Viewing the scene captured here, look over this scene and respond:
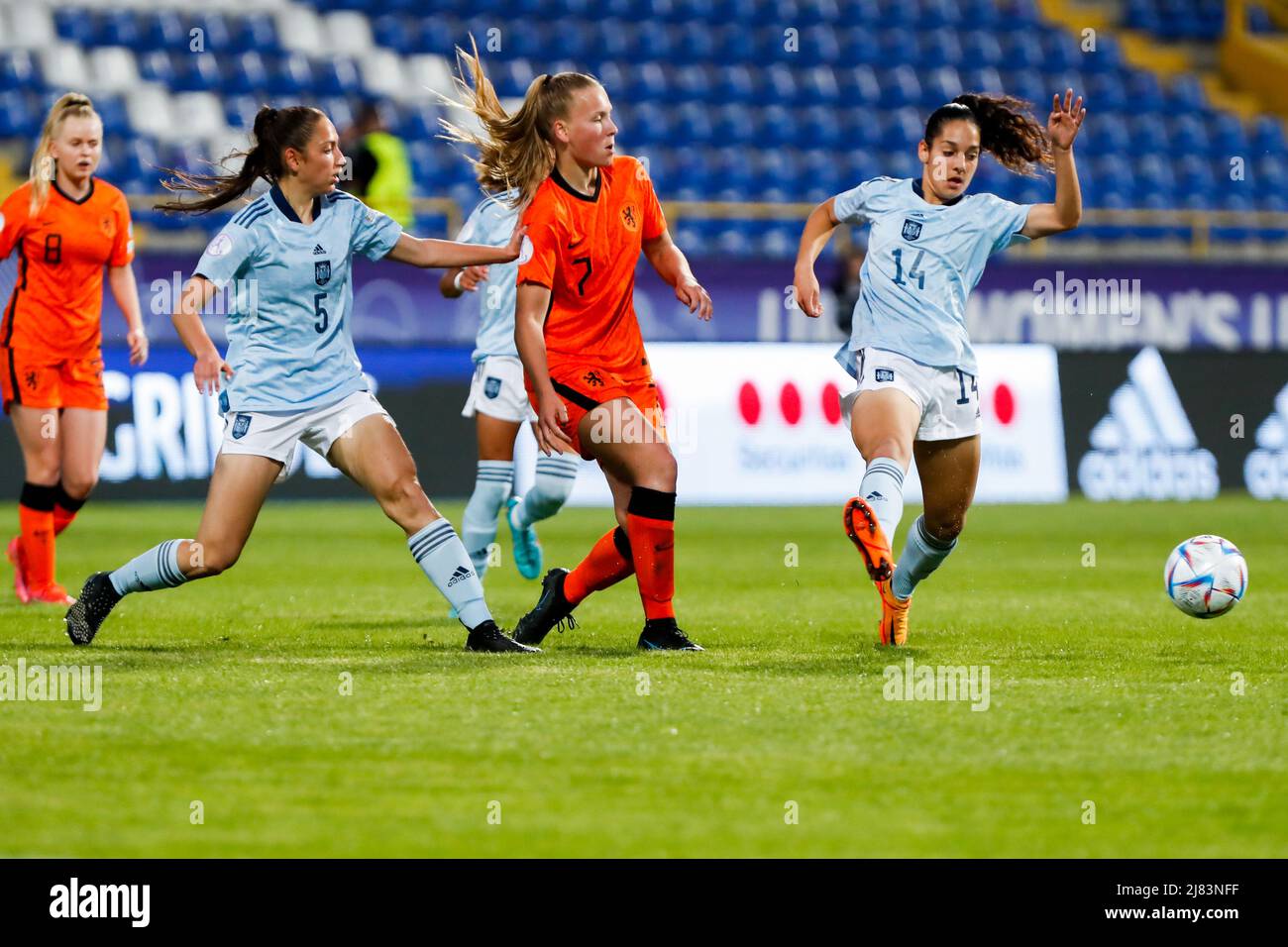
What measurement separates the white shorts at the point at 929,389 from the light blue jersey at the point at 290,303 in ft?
6.42

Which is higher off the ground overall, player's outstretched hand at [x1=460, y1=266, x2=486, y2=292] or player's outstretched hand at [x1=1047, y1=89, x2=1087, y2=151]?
player's outstretched hand at [x1=1047, y1=89, x2=1087, y2=151]

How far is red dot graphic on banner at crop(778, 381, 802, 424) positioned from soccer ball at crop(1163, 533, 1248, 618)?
8739 mm

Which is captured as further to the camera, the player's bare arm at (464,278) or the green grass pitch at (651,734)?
the player's bare arm at (464,278)

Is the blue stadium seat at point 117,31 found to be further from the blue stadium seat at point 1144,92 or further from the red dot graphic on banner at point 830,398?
the blue stadium seat at point 1144,92

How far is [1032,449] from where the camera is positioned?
56.6ft

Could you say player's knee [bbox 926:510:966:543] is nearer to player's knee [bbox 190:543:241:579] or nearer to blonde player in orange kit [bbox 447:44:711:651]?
blonde player in orange kit [bbox 447:44:711:651]

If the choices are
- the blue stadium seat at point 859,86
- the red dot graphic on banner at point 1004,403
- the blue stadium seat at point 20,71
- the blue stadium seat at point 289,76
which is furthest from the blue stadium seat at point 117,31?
the red dot graphic on banner at point 1004,403

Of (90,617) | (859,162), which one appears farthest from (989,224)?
(859,162)

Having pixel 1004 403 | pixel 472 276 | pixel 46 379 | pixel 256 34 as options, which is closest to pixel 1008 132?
pixel 472 276

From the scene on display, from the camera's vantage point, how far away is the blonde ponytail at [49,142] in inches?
366

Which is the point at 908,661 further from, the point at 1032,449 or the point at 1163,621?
the point at 1032,449

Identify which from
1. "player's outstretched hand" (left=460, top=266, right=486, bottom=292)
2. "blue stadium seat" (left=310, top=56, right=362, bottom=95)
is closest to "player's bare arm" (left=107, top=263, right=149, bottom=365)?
"player's outstretched hand" (left=460, top=266, right=486, bottom=292)

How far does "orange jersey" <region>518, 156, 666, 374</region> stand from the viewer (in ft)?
23.8
